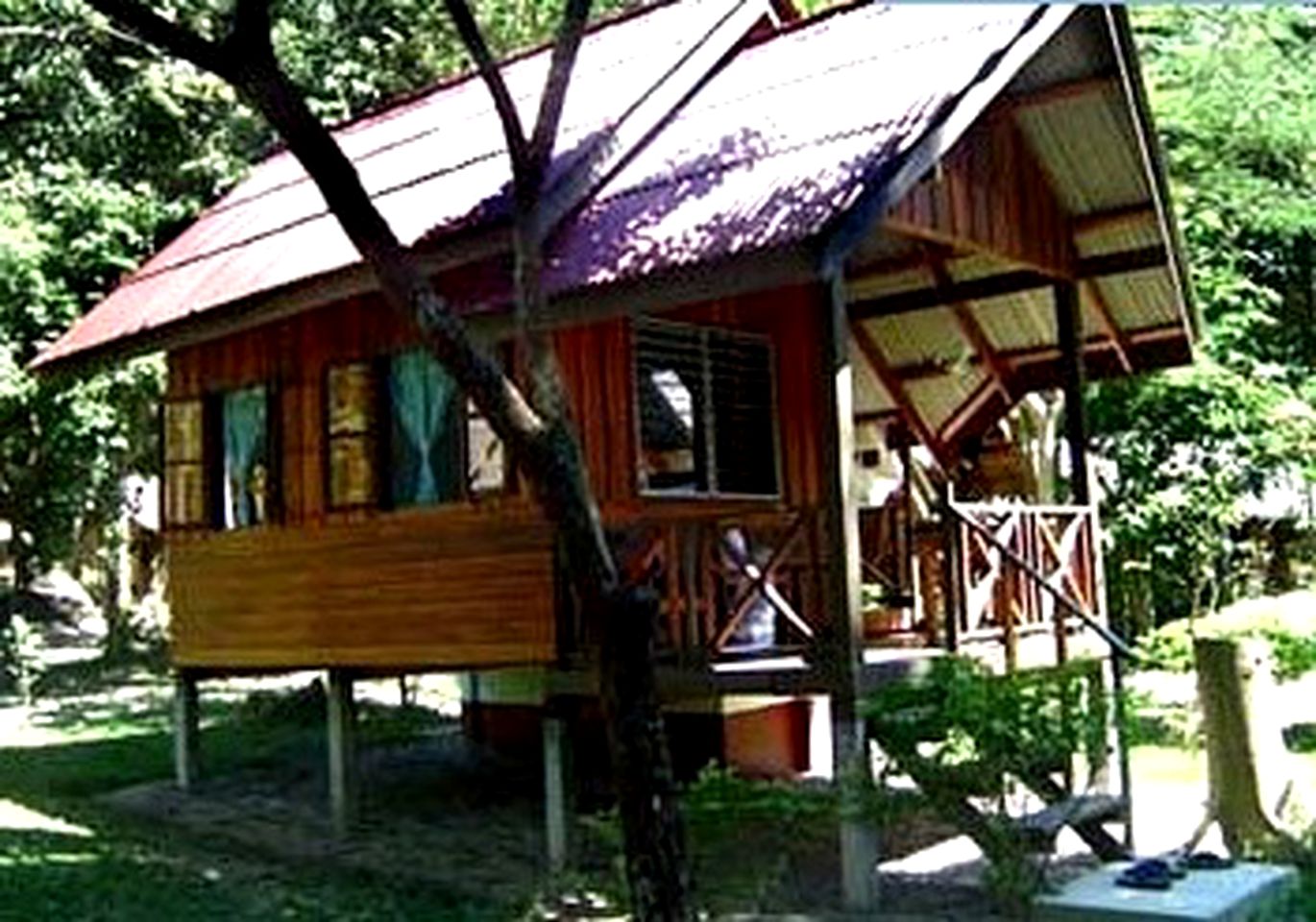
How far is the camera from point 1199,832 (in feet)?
36.3

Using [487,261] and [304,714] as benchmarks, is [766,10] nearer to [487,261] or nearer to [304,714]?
[487,261]

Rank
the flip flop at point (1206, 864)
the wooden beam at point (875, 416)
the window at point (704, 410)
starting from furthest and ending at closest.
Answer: the wooden beam at point (875, 416)
the window at point (704, 410)
the flip flop at point (1206, 864)

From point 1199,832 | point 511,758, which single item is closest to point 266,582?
point 511,758

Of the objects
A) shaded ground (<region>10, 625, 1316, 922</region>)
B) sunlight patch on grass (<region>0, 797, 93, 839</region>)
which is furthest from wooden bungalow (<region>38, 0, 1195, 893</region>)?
sunlight patch on grass (<region>0, 797, 93, 839</region>)

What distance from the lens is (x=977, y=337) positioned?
51.8 feet

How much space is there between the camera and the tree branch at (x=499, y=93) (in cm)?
823

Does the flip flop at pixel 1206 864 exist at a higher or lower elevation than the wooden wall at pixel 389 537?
lower

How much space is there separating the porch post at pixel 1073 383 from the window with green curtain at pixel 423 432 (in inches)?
195

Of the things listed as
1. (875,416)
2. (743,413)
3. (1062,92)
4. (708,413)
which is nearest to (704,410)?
(708,413)

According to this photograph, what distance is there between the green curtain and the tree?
22.9 feet

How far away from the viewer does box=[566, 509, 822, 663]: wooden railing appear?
10.8 metres

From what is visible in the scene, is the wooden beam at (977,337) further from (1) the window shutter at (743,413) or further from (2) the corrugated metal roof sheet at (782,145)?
(2) the corrugated metal roof sheet at (782,145)

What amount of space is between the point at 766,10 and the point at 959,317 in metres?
3.29

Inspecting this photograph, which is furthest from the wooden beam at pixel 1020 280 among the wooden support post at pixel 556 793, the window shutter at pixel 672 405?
the wooden support post at pixel 556 793
